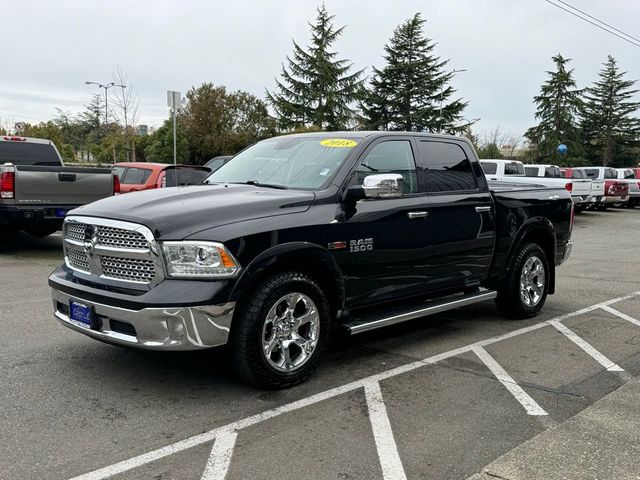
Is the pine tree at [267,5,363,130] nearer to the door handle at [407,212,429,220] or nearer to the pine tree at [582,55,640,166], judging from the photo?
the pine tree at [582,55,640,166]

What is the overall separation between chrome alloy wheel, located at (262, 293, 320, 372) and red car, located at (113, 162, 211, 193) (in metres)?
8.79

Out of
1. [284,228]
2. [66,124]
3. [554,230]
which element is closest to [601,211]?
[554,230]

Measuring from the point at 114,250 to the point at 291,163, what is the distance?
1750 mm

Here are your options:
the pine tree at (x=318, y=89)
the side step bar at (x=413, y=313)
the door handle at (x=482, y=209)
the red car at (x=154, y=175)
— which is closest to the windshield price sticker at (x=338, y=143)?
the side step bar at (x=413, y=313)

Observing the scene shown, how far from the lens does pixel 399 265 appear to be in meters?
5.21

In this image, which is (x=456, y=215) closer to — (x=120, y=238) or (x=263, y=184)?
(x=263, y=184)

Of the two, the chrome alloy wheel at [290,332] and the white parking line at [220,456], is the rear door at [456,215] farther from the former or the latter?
the white parking line at [220,456]

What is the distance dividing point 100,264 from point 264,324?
121cm

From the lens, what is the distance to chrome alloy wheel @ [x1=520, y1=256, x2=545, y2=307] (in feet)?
22.2

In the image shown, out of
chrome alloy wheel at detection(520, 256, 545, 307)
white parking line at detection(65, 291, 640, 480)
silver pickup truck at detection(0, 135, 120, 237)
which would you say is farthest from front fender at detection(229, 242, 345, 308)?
silver pickup truck at detection(0, 135, 120, 237)

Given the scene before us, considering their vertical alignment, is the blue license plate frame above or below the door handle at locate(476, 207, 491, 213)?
below

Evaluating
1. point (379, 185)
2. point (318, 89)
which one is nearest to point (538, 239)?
point (379, 185)

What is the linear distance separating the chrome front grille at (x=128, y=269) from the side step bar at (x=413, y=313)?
1551 mm

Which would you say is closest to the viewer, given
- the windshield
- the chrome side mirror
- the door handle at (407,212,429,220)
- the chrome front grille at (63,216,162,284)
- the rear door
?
the chrome front grille at (63,216,162,284)
